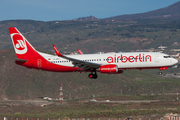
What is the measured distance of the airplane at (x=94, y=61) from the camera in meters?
66.9

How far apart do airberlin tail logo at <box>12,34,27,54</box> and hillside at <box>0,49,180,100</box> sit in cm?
5014

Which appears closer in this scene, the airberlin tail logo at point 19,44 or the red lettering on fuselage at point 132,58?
the red lettering on fuselage at point 132,58

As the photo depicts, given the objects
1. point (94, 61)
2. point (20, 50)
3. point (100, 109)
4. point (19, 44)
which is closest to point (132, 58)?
point (94, 61)

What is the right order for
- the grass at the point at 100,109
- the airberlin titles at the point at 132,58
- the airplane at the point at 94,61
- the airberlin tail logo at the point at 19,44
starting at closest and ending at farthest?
the airberlin titles at the point at 132,58 → the airplane at the point at 94,61 → the airberlin tail logo at the point at 19,44 → the grass at the point at 100,109

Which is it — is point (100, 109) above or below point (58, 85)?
below

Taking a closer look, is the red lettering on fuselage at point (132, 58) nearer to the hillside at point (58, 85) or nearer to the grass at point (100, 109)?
the grass at point (100, 109)

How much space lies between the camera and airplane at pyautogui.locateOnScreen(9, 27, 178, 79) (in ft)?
220

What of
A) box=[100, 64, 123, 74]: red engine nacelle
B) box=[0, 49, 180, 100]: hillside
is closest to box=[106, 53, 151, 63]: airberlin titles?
box=[100, 64, 123, 74]: red engine nacelle

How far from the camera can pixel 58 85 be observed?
132 meters

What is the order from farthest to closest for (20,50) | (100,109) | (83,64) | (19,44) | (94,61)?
(100,109)
(19,44)
(20,50)
(94,61)
(83,64)

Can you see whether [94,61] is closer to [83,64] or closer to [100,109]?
[83,64]

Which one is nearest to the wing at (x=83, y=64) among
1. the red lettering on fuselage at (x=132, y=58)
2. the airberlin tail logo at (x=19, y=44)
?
the red lettering on fuselage at (x=132, y=58)

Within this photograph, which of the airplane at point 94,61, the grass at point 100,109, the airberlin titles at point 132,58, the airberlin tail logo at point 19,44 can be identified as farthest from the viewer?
the grass at point 100,109

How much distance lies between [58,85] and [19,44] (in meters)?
60.1
